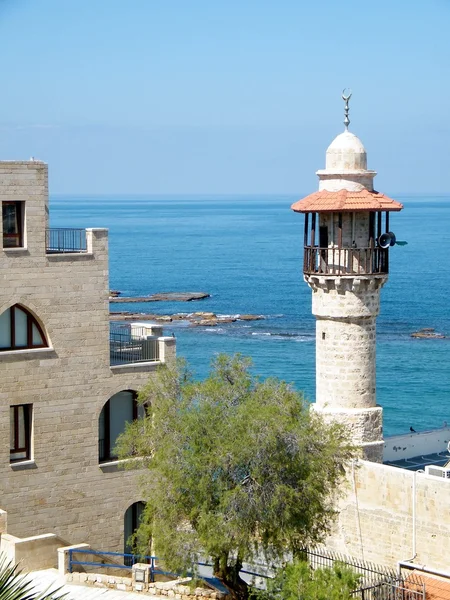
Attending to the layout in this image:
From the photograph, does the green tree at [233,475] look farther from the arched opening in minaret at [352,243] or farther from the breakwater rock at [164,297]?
the breakwater rock at [164,297]

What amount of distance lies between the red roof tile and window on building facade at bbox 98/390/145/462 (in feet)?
23.7

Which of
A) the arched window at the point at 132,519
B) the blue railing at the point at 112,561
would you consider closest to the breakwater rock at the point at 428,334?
the arched window at the point at 132,519

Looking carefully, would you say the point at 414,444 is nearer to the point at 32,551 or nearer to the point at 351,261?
the point at 351,261

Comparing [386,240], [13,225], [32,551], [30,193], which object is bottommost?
[32,551]

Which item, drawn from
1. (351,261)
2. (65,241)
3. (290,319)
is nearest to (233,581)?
(65,241)

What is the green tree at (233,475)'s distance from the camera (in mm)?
24781

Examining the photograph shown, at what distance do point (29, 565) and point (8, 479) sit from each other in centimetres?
251

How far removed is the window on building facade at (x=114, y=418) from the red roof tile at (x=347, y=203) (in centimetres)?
721

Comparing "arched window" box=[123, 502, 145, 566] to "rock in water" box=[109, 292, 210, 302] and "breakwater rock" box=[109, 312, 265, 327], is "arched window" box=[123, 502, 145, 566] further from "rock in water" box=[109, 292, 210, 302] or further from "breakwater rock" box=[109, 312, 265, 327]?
"rock in water" box=[109, 292, 210, 302]

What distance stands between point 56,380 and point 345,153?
10830mm

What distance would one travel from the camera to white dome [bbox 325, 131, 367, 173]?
1310 inches

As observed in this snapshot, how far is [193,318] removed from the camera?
352 feet

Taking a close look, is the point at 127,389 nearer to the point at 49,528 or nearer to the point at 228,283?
the point at 49,528

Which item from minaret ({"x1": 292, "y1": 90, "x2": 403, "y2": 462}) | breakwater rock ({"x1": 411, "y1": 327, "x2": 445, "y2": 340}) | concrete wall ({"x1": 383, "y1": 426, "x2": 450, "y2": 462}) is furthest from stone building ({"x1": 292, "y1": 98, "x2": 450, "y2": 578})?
breakwater rock ({"x1": 411, "y1": 327, "x2": 445, "y2": 340})
